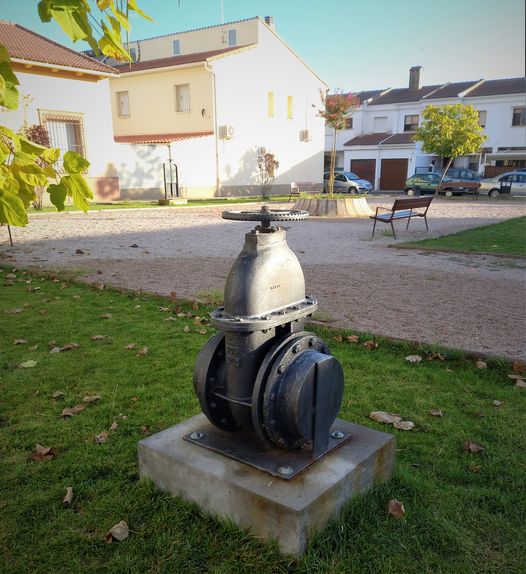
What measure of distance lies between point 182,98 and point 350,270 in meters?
25.4

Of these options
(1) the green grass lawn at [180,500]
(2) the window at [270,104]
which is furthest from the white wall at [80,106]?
(1) the green grass lawn at [180,500]

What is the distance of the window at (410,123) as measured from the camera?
44531 mm

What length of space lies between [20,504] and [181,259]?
683 cm

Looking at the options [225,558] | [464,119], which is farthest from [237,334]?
[464,119]

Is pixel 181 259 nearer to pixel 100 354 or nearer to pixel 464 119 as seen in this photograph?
pixel 100 354

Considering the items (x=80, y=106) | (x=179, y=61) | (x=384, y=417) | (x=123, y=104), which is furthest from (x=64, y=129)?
(x=384, y=417)

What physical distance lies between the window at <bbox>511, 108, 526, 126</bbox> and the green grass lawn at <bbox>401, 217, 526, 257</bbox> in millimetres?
30709

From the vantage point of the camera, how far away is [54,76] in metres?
21.2

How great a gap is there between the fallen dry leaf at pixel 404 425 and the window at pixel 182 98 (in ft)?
96.7

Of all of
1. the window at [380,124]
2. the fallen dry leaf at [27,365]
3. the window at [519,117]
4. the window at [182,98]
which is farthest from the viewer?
the window at [380,124]

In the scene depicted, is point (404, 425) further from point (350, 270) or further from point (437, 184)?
point (437, 184)

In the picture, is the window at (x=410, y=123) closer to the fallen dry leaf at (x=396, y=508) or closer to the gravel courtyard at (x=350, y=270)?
the gravel courtyard at (x=350, y=270)

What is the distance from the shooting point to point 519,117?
39750mm

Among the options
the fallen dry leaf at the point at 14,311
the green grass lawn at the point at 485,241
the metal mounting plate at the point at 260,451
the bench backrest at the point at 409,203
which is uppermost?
the bench backrest at the point at 409,203
